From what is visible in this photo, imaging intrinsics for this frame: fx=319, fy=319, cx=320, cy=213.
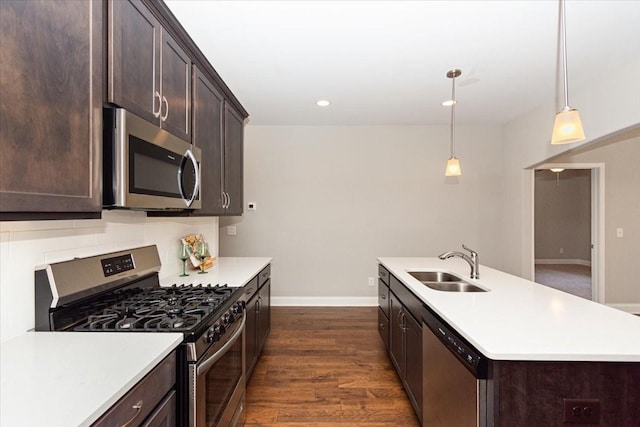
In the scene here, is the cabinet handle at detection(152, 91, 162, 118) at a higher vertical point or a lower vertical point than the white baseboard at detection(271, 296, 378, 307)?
higher

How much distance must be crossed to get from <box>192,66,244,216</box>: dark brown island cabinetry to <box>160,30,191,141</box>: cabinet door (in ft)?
0.38

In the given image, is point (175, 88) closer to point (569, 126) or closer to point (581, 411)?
point (569, 126)

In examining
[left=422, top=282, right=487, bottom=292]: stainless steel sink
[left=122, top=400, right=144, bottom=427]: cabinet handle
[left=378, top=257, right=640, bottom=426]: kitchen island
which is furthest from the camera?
[left=422, top=282, right=487, bottom=292]: stainless steel sink

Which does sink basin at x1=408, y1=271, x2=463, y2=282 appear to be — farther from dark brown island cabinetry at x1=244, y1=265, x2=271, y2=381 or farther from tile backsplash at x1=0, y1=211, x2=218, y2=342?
tile backsplash at x1=0, y1=211, x2=218, y2=342

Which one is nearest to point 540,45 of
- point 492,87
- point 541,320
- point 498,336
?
point 492,87

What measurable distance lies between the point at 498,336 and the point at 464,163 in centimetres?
400

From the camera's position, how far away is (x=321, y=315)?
4242mm

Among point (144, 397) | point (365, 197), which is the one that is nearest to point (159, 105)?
point (144, 397)

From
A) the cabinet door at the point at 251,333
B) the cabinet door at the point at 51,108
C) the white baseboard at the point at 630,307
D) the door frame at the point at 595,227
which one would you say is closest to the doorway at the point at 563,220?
the white baseboard at the point at 630,307

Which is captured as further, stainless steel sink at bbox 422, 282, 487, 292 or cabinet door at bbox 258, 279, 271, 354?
cabinet door at bbox 258, 279, 271, 354

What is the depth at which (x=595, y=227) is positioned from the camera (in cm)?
442

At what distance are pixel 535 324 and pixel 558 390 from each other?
1.01ft

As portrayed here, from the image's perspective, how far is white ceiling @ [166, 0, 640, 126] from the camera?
6.62ft

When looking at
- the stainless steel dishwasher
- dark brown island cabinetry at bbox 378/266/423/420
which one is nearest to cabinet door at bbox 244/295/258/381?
dark brown island cabinetry at bbox 378/266/423/420
